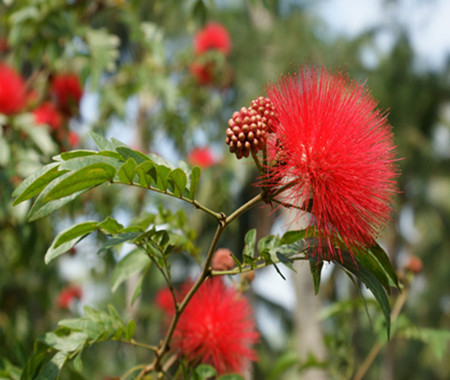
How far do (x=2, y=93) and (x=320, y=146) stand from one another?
202 centimetres

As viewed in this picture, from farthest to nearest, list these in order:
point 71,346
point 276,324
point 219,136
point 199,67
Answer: point 276,324
point 219,136
point 199,67
point 71,346

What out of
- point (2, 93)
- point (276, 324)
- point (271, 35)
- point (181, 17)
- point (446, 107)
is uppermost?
point (181, 17)

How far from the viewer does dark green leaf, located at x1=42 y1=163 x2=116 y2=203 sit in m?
0.90

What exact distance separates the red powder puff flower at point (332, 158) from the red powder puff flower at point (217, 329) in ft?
1.94

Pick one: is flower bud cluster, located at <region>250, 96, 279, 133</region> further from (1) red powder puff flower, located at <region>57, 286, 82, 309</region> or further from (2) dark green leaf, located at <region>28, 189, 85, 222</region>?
(1) red powder puff flower, located at <region>57, 286, 82, 309</region>

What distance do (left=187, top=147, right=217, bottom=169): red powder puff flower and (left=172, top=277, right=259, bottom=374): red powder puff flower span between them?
3.23 meters

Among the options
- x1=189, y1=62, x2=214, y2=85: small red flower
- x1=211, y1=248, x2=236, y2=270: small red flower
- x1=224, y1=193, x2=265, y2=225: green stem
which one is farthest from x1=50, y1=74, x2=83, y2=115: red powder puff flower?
x1=224, y1=193, x2=265, y2=225: green stem

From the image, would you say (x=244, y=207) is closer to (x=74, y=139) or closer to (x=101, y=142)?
(x=101, y=142)

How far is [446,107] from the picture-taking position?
8445mm

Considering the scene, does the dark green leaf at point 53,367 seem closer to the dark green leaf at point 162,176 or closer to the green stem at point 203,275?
the green stem at point 203,275

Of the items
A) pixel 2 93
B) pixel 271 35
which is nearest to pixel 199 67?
pixel 2 93

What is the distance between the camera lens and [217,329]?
59.6 inches

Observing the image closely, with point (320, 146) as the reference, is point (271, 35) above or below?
above

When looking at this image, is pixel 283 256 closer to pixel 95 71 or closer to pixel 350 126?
pixel 350 126
